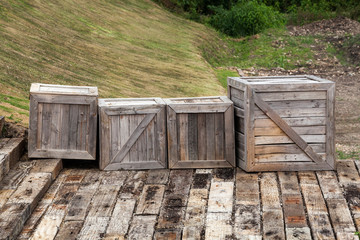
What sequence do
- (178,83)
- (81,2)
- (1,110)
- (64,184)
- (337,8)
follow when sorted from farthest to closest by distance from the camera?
(337,8)
(81,2)
(178,83)
(1,110)
(64,184)

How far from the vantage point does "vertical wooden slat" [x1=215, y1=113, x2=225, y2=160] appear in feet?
24.0

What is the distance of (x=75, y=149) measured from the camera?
24.0 feet

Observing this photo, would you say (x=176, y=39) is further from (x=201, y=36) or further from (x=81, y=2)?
(x=81, y=2)

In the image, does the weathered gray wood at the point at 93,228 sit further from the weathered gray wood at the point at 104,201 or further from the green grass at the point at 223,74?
the green grass at the point at 223,74

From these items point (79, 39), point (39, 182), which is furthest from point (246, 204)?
point (79, 39)

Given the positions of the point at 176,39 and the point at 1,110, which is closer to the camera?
the point at 1,110

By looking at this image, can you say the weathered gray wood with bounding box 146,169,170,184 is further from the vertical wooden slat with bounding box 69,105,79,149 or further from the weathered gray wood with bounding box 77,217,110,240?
the weathered gray wood with bounding box 77,217,110,240

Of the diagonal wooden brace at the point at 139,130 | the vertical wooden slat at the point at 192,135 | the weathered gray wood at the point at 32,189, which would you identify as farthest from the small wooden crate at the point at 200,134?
the weathered gray wood at the point at 32,189

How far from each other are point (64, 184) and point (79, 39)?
10.5 m

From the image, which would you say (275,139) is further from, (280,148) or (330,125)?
(330,125)

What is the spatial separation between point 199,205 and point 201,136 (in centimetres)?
124

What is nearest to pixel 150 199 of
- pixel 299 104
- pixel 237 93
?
pixel 237 93

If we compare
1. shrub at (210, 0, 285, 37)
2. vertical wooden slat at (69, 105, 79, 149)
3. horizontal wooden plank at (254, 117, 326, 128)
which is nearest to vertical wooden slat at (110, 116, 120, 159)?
vertical wooden slat at (69, 105, 79, 149)

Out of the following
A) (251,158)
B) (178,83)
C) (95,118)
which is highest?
(95,118)
